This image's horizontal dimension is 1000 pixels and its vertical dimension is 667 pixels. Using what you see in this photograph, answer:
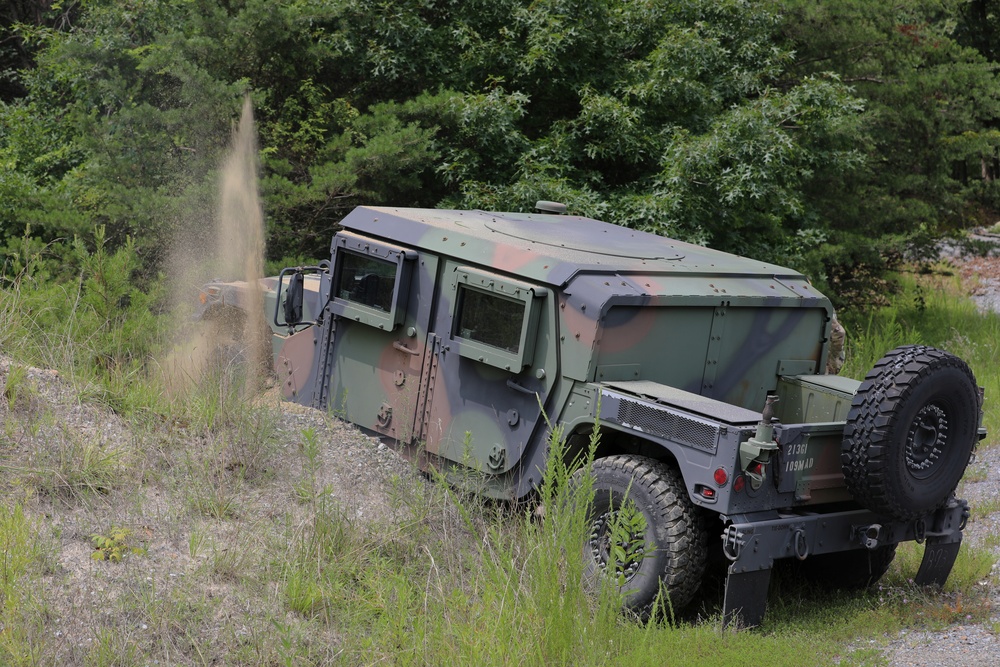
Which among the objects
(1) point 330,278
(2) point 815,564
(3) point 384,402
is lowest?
(2) point 815,564

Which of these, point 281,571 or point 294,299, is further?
point 294,299

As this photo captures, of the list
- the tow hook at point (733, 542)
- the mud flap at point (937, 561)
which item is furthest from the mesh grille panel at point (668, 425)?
the mud flap at point (937, 561)

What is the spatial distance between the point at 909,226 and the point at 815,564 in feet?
→ 30.9

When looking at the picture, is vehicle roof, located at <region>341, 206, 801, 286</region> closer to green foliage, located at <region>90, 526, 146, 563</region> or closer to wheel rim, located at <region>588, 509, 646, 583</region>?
wheel rim, located at <region>588, 509, 646, 583</region>

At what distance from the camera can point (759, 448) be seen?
211 inches

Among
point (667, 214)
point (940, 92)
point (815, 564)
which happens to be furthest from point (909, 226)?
point (815, 564)

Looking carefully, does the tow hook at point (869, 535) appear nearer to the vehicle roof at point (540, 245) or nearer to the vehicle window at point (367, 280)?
the vehicle roof at point (540, 245)

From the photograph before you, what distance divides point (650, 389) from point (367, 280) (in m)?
2.28

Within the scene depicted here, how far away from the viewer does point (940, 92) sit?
51.0ft

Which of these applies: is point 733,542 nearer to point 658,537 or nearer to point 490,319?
point 658,537

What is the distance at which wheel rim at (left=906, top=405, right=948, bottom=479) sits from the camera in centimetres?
580

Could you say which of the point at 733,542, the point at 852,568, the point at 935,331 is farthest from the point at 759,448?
the point at 935,331

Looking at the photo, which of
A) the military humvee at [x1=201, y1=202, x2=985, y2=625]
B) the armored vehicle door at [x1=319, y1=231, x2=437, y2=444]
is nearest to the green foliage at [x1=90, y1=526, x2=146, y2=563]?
the military humvee at [x1=201, y1=202, x2=985, y2=625]

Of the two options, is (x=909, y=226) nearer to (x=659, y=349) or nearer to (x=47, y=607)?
(x=659, y=349)
